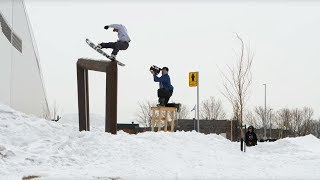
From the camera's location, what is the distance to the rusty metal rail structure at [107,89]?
11.0 meters

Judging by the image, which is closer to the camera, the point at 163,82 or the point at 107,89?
the point at 107,89

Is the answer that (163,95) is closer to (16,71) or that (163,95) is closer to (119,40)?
(119,40)

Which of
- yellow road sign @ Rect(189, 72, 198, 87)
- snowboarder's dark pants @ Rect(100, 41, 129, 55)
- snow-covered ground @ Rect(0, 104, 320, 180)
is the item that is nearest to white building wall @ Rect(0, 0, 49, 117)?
snowboarder's dark pants @ Rect(100, 41, 129, 55)

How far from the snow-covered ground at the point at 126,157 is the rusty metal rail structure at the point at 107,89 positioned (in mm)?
1028

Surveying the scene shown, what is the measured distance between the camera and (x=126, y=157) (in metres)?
8.44

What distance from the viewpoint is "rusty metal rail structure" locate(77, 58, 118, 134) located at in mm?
10977

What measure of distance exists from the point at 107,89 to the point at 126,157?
2959 millimetres

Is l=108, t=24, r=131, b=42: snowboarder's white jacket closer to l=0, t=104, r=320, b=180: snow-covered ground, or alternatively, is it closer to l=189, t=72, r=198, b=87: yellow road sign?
l=0, t=104, r=320, b=180: snow-covered ground

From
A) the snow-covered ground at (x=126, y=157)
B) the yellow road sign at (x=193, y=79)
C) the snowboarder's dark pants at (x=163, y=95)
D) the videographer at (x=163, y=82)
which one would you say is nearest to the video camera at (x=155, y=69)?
the videographer at (x=163, y=82)

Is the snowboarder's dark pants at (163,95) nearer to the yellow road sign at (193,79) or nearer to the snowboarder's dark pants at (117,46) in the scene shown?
the snowboarder's dark pants at (117,46)

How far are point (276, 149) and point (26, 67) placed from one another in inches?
679

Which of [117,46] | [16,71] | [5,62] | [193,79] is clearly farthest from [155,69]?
[16,71]

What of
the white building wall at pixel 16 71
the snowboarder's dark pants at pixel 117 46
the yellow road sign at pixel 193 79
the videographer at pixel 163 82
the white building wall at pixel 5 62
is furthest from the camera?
the white building wall at pixel 16 71

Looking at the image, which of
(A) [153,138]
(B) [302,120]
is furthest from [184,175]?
(B) [302,120]
